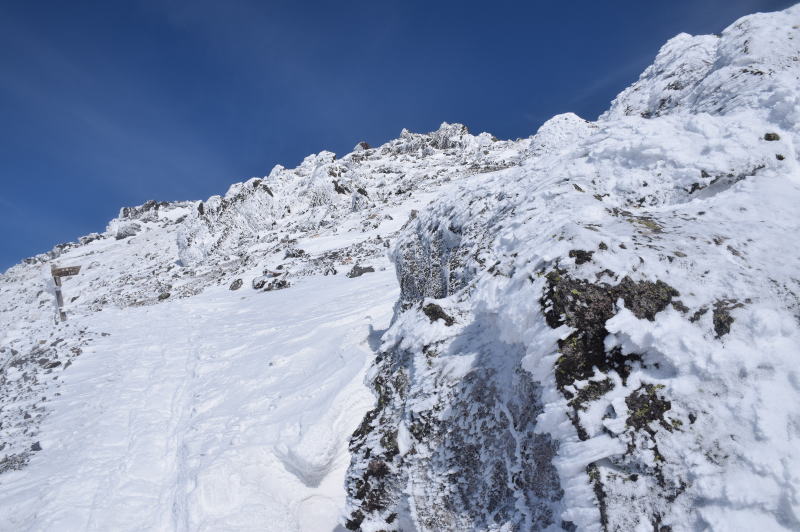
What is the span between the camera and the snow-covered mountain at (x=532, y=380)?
8.02ft

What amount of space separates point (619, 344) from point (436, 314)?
204 centimetres

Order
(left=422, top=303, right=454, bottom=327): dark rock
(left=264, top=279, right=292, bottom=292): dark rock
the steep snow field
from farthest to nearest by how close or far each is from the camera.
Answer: (left=264, top=279, right=292, bottom=292): dark rock
the steep snow field
(left=422, top=303, right=454, bottom=327): dark rock

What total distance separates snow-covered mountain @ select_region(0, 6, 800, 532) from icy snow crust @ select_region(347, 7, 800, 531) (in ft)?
0.05

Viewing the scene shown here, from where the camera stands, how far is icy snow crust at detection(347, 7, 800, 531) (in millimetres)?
2352

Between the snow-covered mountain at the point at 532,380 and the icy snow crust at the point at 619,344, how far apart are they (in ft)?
0.05

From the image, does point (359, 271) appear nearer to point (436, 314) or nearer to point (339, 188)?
point (436, 314)

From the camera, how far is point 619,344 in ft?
9.41

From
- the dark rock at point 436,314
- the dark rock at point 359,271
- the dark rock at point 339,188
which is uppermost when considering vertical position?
the dark rock at point 339,188

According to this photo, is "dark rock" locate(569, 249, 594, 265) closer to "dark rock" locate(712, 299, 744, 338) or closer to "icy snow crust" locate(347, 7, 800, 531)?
"icy snow crust" locate(347, 7, 800, 531)

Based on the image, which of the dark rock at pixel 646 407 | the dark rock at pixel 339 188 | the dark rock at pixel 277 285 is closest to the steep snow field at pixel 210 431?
the dark rock at pixel 646 407

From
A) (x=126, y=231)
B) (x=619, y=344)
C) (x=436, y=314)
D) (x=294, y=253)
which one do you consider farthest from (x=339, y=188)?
(x=619, y=344)

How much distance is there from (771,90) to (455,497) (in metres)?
5.87

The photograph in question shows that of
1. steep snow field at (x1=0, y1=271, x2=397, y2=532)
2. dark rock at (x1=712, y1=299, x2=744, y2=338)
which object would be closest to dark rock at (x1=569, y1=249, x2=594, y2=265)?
dark rock at (x1=712, y1=299, x2=744, y2=338)

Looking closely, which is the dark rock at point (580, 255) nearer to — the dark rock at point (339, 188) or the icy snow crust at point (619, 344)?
the icy snow crust at point (619, 344)
